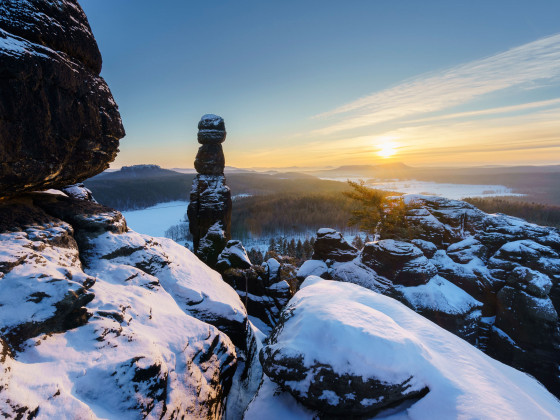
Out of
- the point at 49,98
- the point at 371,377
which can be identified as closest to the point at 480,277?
the point at 371,377

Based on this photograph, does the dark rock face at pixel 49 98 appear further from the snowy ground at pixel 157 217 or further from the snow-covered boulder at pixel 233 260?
the snowy ground at pixel 157 217

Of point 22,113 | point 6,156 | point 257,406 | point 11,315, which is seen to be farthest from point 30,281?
point 257,406

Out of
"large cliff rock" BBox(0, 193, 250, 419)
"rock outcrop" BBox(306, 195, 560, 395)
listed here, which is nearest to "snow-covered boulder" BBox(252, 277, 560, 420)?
"large cliff rock" BBox(0, 193, 250, 419)

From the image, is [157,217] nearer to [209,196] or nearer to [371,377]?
[209,196]

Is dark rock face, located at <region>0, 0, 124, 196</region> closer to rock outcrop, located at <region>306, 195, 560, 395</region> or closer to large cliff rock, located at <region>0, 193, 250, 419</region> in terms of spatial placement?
large cliff rock, located at <region>0, 193, 250, 419</region>

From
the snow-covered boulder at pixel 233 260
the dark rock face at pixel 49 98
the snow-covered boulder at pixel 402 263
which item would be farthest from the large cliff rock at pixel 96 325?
the snow-covered boulder at pixel 402 263

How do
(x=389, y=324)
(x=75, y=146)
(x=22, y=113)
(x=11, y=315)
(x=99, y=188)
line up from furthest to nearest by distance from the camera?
(x=99, y=188) → (x=389, y=324) → (x=75, y=146) → (x=22, y=113) → (x=11, y=315)

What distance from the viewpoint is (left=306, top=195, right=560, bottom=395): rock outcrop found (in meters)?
14.5

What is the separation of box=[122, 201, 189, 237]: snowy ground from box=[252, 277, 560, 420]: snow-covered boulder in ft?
352

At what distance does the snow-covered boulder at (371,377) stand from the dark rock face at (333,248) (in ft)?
44.2

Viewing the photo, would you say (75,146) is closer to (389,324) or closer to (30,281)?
(30,281)

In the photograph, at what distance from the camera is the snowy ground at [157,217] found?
111 m

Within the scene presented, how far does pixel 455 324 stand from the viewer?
1500cm

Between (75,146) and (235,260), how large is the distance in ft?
46.8
